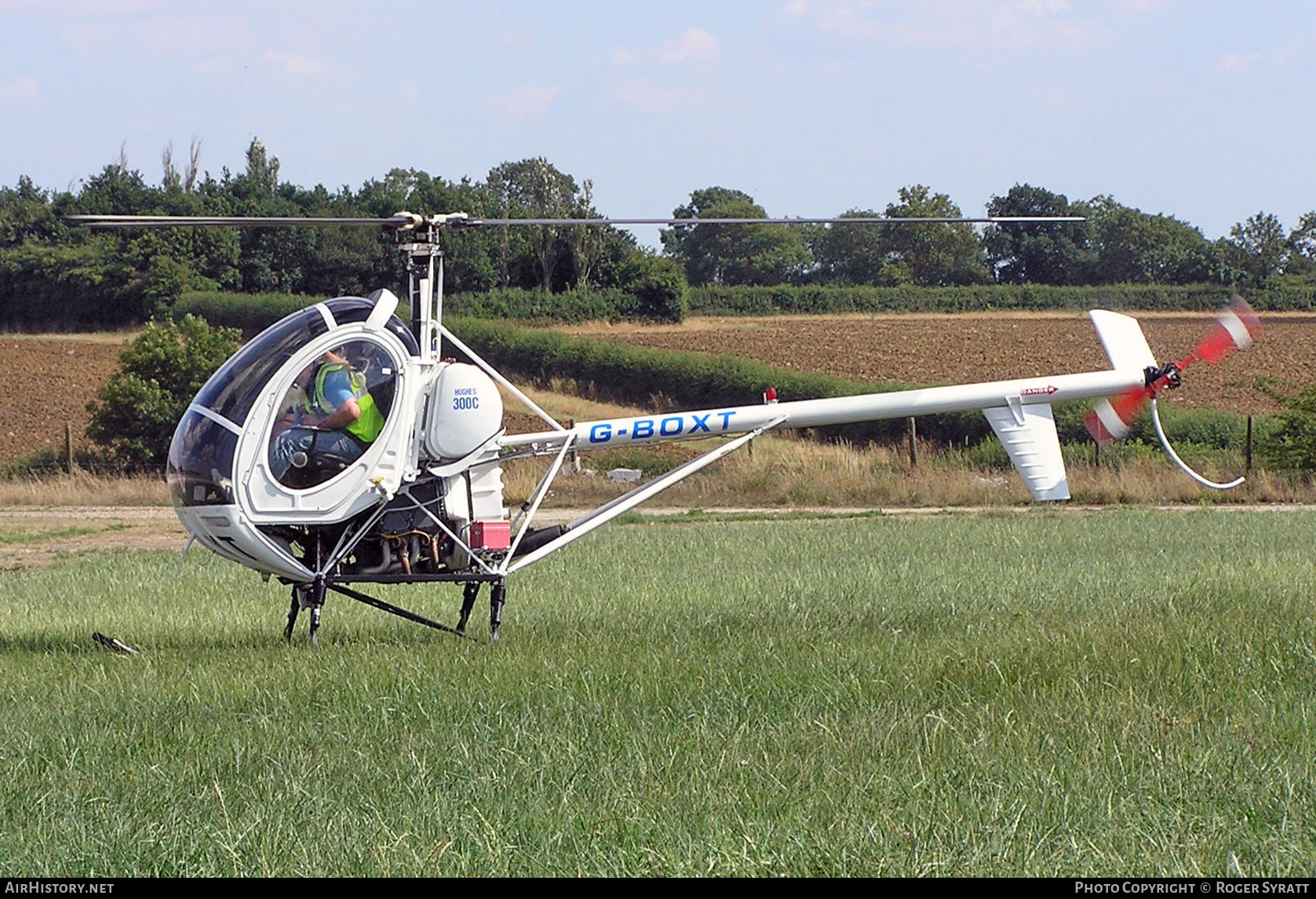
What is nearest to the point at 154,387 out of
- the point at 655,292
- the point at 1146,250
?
the point at 655,292

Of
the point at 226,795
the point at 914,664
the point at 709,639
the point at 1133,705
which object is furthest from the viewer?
the point at 709,639

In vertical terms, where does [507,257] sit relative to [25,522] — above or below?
above

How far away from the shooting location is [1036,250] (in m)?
63.3

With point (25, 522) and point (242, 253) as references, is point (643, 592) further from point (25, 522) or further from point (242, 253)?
point (242, 253)

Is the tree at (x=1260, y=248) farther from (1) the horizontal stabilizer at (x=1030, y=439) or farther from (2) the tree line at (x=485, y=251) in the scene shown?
(1) the horizontal stabilizer at (x=1030, y=439)

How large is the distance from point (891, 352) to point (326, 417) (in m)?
43.7

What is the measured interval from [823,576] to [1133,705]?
6.57m

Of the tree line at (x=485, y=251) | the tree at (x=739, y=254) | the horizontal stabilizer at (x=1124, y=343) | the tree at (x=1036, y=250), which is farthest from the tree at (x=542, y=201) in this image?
the horizontal stabilizer at (x=1124, y=343)

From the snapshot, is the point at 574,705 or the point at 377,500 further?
the point at 377,500

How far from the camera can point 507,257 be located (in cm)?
5047

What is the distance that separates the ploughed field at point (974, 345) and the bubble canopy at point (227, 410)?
1247 inches

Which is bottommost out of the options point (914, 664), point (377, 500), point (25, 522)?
point (25, 522)

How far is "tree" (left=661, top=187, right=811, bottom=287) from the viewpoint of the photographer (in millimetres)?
84938
